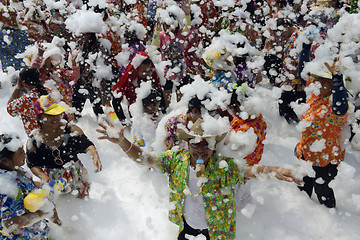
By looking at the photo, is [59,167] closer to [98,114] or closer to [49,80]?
[49,80]

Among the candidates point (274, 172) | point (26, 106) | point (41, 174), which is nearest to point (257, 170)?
point (274, 172)

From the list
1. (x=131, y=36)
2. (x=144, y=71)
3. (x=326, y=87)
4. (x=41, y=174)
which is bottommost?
(x=41, y=174)

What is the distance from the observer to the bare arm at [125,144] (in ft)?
6.84

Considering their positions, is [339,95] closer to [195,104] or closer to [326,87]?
[326,87]

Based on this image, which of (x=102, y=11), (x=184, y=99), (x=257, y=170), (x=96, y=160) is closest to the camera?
(x=257, y=170)

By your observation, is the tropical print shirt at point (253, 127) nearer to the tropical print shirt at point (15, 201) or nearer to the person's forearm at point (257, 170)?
the person's forearm at point (257, 170)

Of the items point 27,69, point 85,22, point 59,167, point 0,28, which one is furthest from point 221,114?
point 0,28

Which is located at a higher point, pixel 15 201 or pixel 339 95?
pixel 339 95

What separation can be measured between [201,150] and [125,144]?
0.56 meters

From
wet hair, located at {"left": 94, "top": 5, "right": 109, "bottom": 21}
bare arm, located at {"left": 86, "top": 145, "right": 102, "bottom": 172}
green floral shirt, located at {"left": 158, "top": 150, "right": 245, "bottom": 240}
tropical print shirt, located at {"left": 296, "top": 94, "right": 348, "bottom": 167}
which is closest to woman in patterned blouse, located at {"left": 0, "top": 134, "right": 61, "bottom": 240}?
bare arm, located at {"left": 86, "top": 145, "right": 102, "bottom": 172}

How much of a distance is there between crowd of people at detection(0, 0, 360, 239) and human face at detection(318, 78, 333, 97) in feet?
0.06

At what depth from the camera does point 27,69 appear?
338 centimetres

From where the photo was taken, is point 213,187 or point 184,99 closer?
point 213,187

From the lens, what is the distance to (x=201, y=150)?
2.04 meters
